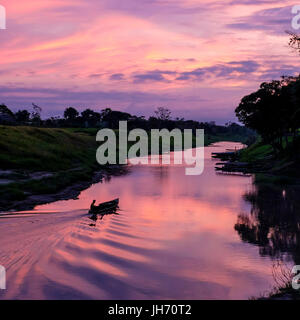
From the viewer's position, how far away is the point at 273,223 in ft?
108

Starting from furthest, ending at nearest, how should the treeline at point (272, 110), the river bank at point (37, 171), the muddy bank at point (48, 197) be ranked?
the treeline at point (272, 110)
the river bank at point (37, 171)
the muddy bank at point (48, 197)

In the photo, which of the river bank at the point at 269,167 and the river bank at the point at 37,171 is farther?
the river bank at the point at 269,167

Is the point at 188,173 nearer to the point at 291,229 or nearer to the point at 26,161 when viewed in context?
the point at 26,161

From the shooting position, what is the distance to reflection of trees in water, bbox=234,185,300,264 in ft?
83.0

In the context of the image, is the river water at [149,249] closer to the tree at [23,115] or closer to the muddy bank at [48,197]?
the muddy bank at [48,197]

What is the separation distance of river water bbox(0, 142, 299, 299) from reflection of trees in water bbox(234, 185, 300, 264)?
0.08m

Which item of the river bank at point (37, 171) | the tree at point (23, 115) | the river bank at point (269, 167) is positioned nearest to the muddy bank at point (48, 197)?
the river bank at point (37, 171)

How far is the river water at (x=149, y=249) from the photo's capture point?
18.6m

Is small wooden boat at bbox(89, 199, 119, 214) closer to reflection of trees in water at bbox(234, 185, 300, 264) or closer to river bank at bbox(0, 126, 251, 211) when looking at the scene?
river bank at bbox(0, 126, 251, 211)

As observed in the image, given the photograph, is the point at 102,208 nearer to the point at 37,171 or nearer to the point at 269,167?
the point at 37,171

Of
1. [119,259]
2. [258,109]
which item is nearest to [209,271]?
[119,259]

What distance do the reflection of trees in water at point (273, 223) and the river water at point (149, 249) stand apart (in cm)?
8

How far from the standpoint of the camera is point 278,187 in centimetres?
5394
